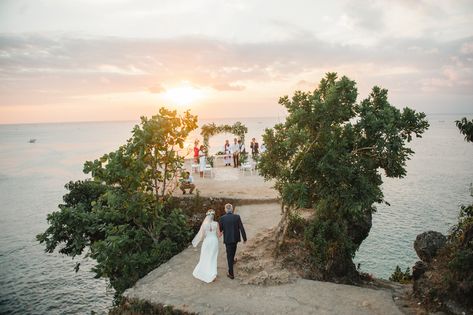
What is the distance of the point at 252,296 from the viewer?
9898 mm

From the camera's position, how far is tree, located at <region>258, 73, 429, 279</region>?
1120 cm

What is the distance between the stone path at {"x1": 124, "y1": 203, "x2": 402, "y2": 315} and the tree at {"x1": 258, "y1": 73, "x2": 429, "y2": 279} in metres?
2.25

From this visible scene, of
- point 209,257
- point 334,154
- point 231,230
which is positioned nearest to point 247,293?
point 209,257

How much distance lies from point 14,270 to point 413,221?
107 feet

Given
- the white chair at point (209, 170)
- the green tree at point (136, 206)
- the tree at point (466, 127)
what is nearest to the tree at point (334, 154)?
the tree at point (466, 127)

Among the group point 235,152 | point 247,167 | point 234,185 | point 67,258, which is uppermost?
point 235,152

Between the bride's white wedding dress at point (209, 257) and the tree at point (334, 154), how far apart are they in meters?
2.77

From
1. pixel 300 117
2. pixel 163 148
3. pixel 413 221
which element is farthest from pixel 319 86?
pixel 413 221

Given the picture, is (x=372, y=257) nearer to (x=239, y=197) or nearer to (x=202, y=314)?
(x=239, y=197)

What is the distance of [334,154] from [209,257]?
17.7ft

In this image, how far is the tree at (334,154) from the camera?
11.2 meters

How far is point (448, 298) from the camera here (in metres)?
9.42

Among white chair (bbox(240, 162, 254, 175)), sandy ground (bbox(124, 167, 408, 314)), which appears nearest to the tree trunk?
sandy ground (bbox(124, 167, 408, 314))

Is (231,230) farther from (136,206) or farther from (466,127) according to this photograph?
(466,127)
